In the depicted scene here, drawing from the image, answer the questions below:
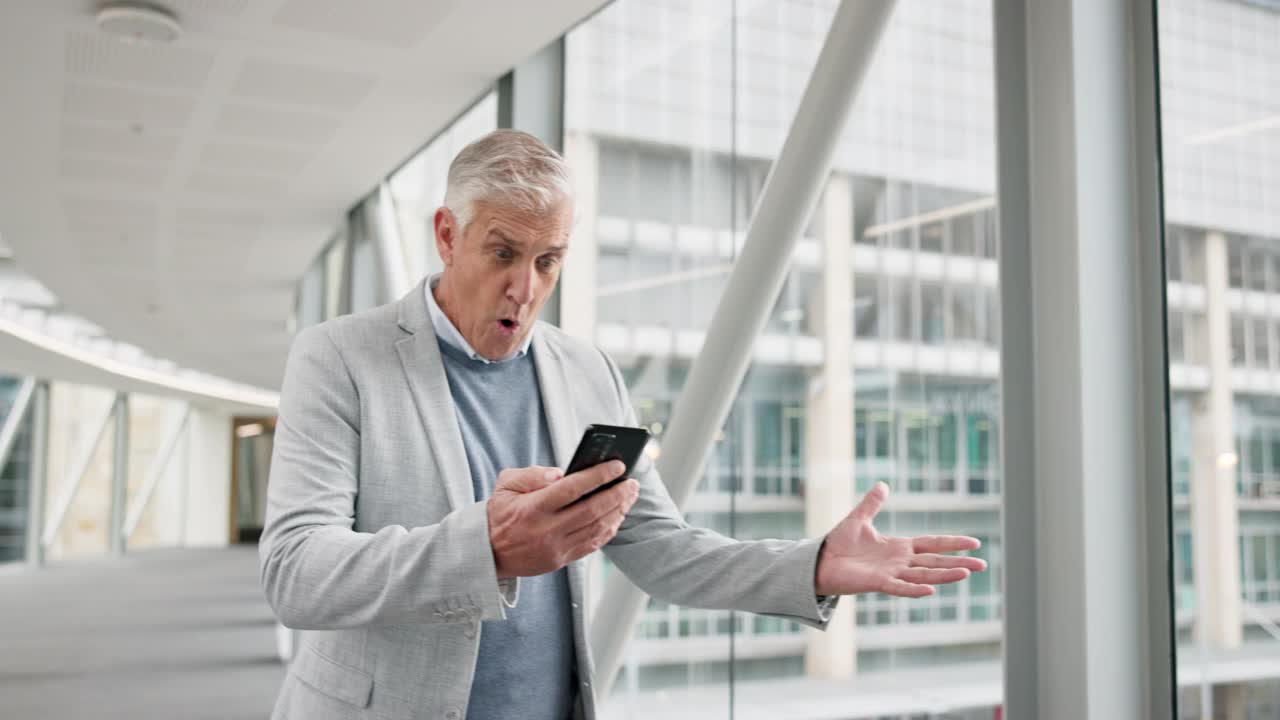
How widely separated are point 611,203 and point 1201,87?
2824 mm

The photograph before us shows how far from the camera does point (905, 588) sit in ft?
5.76

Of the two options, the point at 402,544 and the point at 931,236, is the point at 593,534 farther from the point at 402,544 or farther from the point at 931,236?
the point at 931,236

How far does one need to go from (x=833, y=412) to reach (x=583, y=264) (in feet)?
6.22

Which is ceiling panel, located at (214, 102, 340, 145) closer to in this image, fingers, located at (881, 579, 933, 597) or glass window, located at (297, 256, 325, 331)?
glass window, located at (297, 256, 325, 331)

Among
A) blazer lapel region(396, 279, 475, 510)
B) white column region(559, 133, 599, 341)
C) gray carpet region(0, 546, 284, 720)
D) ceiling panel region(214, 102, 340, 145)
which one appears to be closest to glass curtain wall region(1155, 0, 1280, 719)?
Result: blazer lapel region(396, 279, 475, 510)

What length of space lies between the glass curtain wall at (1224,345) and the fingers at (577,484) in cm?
140

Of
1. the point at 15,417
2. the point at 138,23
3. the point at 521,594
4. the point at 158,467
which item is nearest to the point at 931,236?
the point at 521,594

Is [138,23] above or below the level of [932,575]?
above

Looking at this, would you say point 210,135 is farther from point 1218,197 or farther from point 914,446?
point 1218,197

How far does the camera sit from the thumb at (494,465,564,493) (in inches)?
60.1

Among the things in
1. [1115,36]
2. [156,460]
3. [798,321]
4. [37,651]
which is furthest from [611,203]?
[156,460]

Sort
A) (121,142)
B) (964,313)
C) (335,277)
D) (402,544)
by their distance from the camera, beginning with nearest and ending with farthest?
(402,544)
(964,313)
(121,142)
(335,277)

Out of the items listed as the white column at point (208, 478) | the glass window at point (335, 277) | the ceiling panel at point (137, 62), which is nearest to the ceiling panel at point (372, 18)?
the ceiling panel at point (137, 62)

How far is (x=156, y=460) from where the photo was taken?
29469 mm
